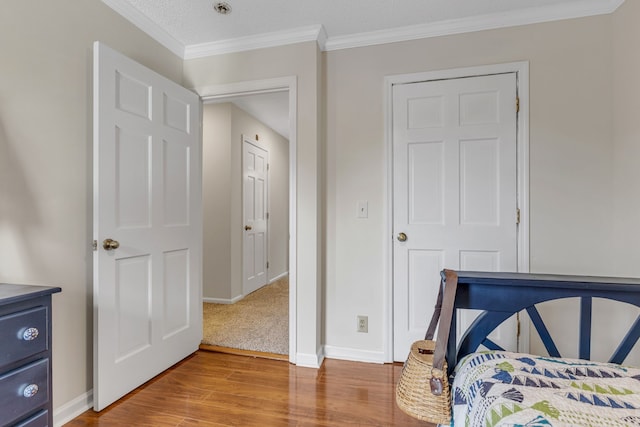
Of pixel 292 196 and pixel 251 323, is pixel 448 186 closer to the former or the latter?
pixel 292 196

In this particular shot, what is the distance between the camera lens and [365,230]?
2.38 metres

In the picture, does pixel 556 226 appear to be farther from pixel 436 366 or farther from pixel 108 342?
pixel 108 342

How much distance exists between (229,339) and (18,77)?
2.14 m

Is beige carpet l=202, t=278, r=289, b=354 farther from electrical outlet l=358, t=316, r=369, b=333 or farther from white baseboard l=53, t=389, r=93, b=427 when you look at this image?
white baseboard l=53, t=389, r=93, b=427

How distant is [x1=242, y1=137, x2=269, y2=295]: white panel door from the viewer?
13.3 ft

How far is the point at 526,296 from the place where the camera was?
114 cm

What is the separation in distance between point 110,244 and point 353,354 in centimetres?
175

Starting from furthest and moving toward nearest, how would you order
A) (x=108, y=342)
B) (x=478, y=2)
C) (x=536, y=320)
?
(x=478, y=2)
(x=108, y=342)
(x=536, y=320)

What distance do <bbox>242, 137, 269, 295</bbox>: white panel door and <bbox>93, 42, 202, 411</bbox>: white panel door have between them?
5.05 ft

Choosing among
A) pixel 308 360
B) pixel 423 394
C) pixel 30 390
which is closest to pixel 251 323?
pixel 308 360

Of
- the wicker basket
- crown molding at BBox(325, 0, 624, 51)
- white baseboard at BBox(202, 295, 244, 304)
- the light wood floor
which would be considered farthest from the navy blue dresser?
white baseboard at BBox(202, 295, 244, 304)

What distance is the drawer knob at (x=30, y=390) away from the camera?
3.79 feet

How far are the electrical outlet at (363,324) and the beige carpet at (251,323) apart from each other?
1.95ft

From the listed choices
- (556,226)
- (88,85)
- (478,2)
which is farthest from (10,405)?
(478,2)
